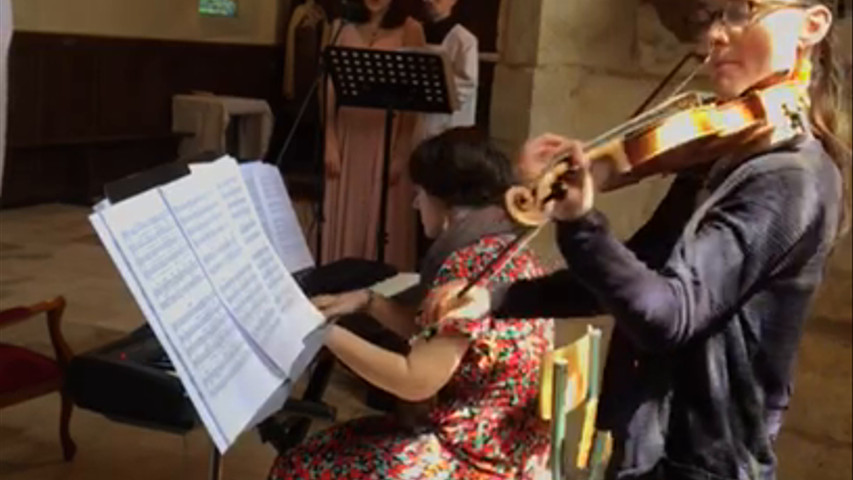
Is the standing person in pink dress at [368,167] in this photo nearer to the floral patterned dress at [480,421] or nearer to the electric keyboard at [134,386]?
the electric keyboard at [134,386]

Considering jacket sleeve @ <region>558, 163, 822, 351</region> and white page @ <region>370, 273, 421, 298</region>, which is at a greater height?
jacket sleeve @ <region>558, 163, 822, 351</region>

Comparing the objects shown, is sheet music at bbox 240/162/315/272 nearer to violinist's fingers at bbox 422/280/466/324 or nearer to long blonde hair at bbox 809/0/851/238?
violinist's fingers at bbox 422/280/466/324

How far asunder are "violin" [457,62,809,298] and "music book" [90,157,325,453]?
37 centimetres

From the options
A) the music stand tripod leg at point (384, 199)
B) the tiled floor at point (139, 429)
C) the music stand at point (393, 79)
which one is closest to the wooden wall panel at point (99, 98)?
the tiled floor at point (139, 429)

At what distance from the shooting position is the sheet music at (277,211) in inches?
72.5

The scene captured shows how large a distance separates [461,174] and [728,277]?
75cm

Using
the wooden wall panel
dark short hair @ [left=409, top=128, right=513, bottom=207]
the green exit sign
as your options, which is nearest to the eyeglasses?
dark short hair @ [left=409, top=128, right=513, bottom=207]

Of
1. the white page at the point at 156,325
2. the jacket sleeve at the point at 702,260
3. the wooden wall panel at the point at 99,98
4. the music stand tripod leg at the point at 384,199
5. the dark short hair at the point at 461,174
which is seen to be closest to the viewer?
the jacket sleeve at the point at 702,260

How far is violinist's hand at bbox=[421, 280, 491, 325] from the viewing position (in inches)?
51.6

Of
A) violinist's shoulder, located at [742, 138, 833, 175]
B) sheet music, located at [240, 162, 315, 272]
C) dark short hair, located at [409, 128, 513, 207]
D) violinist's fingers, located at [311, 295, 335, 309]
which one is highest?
violinist's shoulder, located at [742, 138, 833, 175]

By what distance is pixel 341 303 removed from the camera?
167 cm

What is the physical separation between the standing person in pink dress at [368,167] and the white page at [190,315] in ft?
7.11

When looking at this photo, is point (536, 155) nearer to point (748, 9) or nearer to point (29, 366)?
point (748, 9)

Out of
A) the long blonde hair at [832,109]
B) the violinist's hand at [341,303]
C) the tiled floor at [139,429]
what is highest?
the long blonde hair at [832,109]
